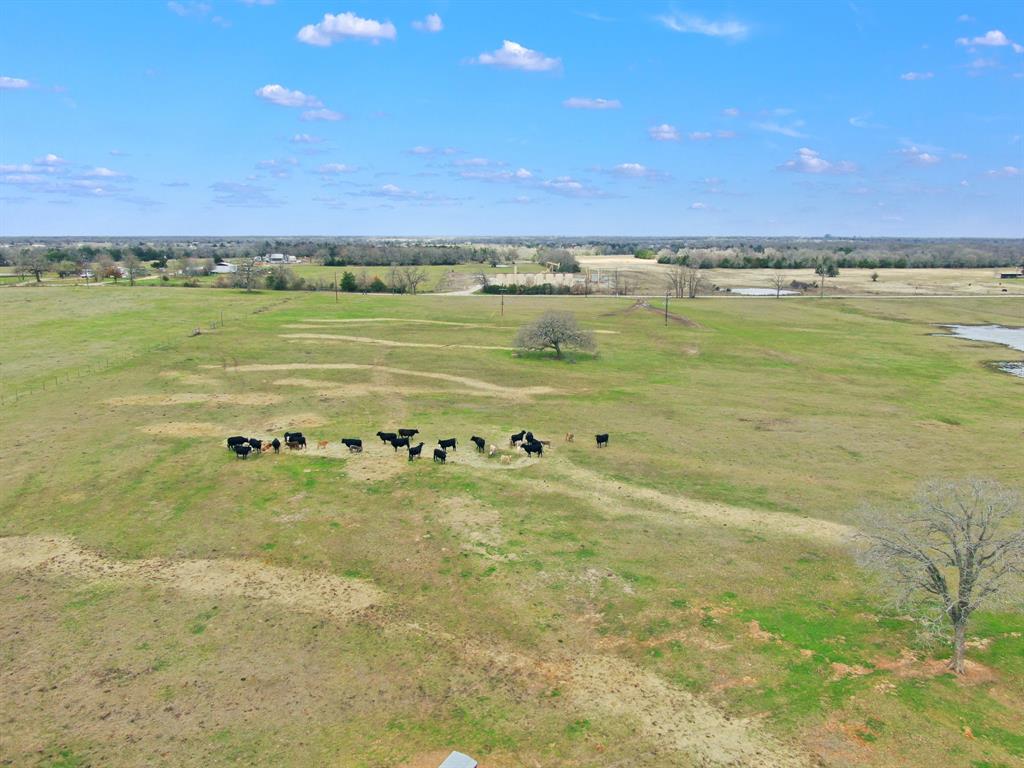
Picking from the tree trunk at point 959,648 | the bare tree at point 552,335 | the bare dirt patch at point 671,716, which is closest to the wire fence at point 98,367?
the bare tree at point 552,335

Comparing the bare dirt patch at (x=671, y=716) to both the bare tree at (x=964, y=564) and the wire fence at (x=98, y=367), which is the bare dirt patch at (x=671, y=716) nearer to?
the bare tree at (x=964, y=564)

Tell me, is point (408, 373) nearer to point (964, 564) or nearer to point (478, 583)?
point (478, 583)

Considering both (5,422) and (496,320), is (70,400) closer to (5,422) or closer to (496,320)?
(5,422)

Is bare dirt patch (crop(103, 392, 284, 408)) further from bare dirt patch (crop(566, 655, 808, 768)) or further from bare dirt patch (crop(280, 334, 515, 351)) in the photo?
bare dirt patch (crop(566, 655, 808, 768))

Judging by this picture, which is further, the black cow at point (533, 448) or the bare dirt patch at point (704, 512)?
the black cow at point (533, 448)

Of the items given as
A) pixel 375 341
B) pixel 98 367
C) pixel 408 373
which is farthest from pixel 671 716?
pixel 375 341

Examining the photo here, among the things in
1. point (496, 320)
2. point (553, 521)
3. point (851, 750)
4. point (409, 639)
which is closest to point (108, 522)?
point (409, 639)
